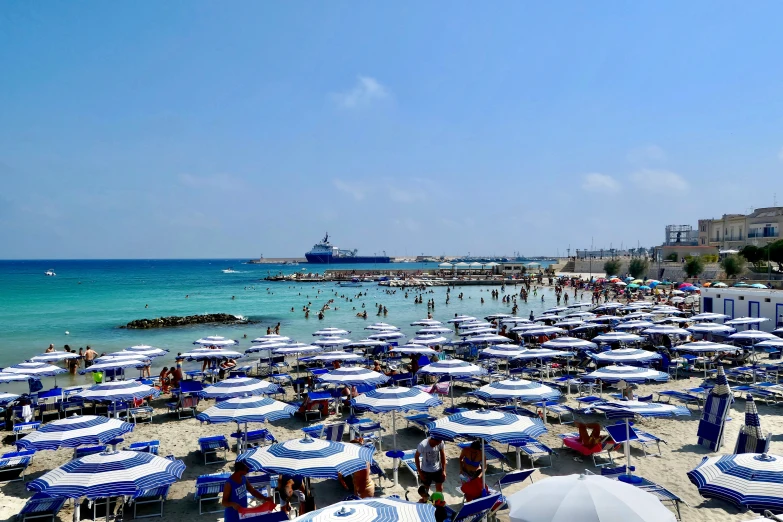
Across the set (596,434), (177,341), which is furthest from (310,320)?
(596,434)

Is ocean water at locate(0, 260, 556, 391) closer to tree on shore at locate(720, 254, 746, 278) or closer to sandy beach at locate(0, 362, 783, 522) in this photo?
sandy beach at locate(0, 362, 783, 522)

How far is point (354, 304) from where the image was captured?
160 feet

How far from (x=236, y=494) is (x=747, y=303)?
24925 mm

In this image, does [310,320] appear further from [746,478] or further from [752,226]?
[752,226]

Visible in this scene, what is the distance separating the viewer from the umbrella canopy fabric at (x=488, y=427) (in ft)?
23.1

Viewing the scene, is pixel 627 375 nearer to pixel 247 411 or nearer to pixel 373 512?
pixel 247 411

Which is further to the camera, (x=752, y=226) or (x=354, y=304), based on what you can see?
(x=752, y=226)

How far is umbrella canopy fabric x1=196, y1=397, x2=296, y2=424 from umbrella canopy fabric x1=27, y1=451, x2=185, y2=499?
1.81 m

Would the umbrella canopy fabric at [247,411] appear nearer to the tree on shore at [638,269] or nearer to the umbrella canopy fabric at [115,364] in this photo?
the umbrella canopy fabric at [115,364]

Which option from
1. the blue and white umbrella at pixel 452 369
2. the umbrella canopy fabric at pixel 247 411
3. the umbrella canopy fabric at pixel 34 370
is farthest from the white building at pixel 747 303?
the umbrella canopy fabric at pixel 34 370

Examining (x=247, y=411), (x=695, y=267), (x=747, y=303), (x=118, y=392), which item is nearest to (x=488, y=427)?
(x=247, y=411)

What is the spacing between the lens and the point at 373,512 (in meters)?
4.57

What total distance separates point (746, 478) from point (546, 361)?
42.4ft

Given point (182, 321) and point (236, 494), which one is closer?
point (236, 494)
